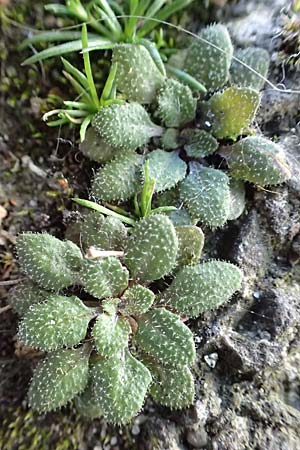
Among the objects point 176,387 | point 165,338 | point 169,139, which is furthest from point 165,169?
point 176,387

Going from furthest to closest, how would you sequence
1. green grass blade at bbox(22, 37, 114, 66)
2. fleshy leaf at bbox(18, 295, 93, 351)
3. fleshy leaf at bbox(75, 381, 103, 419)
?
green grass blade at bbox(22, 37, 114, 66), fleshy leaf at bbox(75, 381, 103, 419), fleshy leaf at bbox(18, 295, 93, 351)

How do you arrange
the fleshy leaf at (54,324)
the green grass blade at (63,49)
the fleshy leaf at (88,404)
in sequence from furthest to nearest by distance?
the green grass blade at (63,49) → the fleshy leaf at (88,404) → the fleshy leaf at (54,324)

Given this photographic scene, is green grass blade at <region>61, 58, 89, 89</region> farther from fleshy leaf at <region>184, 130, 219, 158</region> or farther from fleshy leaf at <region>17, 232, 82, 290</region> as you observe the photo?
fleshy leaf at <region>17, 232, 82, 290</region>

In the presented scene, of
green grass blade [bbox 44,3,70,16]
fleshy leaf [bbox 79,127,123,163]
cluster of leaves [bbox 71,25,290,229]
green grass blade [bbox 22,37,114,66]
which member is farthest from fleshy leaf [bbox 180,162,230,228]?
green grass blade [bbox 44,3,70,16]

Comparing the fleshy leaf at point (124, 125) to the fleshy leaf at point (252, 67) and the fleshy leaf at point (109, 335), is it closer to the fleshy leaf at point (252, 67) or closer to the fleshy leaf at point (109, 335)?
the fleshy leaf at point (252, 67)

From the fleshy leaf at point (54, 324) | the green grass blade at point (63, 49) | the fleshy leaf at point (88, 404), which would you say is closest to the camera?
the fleshy leaf at point (54, 324)

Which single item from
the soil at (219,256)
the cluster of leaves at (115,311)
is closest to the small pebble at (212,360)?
the soil at (219,256)
